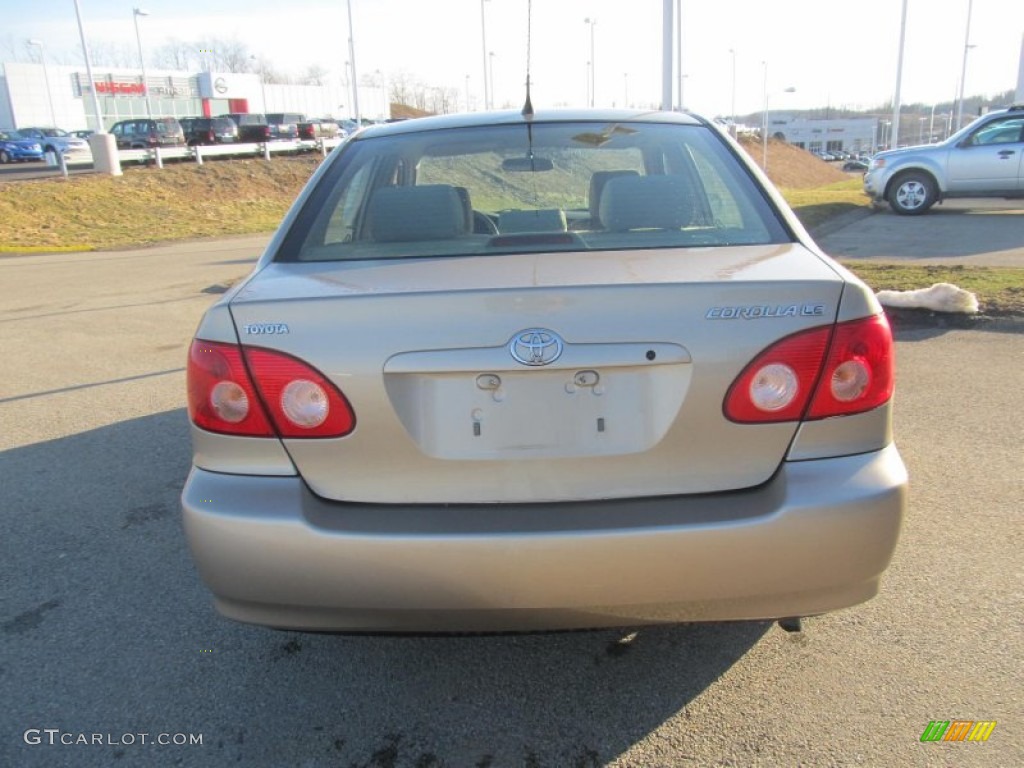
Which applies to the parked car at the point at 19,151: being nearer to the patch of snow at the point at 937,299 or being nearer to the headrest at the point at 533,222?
the patch of snow at the point at 937,299

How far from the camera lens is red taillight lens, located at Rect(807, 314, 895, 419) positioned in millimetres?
1983

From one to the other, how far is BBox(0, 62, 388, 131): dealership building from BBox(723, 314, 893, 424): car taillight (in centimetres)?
6605

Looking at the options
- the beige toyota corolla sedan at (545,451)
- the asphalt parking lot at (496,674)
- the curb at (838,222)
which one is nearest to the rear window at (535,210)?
the beige toyota corolla sedan at (545,451)

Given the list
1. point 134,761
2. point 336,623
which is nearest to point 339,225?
point 336,623

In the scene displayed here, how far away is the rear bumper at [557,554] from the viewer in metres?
1.91

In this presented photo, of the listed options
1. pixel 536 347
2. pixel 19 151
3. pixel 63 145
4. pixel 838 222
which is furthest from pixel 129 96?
pixel 536 347

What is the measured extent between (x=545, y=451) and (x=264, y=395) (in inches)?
28.0

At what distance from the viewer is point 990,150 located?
560 inches

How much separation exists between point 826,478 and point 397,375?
3.52 feet

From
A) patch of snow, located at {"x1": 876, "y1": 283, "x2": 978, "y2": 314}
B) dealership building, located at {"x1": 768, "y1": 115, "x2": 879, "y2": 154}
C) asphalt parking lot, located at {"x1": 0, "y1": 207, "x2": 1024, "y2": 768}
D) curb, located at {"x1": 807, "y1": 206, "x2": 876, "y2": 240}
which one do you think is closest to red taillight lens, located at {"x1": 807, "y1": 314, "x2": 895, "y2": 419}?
asphalt parking lot, located at {"x1": 0, "y1": 207, "x2": 1024, "y2": 768}

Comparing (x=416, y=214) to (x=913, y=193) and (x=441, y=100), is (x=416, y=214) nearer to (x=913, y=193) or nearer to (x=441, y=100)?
(x=913, y=193)

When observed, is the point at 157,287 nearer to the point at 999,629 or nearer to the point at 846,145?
the point at 999,629

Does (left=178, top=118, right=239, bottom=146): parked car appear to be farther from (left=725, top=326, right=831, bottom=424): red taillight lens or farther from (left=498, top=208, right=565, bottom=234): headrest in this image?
(left=725, top=326, right=831, bottom=424): red taillight lens

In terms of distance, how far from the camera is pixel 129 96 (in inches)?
2520
